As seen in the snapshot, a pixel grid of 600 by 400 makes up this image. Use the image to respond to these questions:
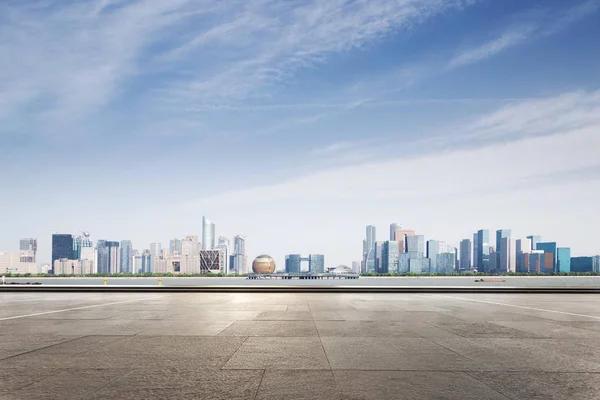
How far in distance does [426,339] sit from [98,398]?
28.5 ft

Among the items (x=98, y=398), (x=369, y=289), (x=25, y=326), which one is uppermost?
(x=98, y=398)

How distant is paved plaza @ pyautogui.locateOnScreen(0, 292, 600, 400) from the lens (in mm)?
7121

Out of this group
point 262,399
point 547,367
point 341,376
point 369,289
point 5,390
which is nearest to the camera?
point 262,399

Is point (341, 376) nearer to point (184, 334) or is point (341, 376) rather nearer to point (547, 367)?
point (547, 367)

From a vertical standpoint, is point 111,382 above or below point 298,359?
above

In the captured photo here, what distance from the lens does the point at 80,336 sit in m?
12.9

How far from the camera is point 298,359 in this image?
9.61 metres

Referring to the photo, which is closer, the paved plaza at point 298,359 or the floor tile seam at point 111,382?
the floor tile seam at point 111,382

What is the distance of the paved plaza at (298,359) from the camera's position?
7121mm

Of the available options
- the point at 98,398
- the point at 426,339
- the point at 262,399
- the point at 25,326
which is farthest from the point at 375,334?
the point at 25,326

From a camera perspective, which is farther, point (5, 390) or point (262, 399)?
point (5, 390)

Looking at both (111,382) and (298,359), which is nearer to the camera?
(111,382)

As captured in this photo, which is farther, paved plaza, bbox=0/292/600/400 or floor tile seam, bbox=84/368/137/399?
paved plaza, bbox=0/292/600/400

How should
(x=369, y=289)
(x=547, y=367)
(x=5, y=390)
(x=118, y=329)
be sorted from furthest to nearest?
1. (x=369, y=289)
2. (x=118, y=329)
3. (x=547, y=367)
4. (x=5, y=390)
